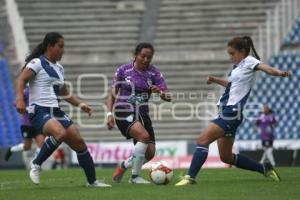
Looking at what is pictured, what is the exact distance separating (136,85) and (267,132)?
543 inches

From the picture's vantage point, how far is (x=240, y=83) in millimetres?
12805

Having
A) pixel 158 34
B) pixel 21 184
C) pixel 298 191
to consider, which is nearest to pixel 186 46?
pixel 158 34

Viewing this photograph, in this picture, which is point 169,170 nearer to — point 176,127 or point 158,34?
point 176,127

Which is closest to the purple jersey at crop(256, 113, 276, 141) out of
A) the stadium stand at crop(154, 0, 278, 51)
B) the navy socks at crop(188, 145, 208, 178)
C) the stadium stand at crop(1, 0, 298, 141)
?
the stadium stand at crop(1, 0, 298, 141)

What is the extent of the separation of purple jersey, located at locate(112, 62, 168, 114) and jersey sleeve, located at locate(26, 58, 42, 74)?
5.26 ft

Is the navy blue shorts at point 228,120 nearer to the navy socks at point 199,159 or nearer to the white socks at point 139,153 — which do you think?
the navy socks at point 199,159

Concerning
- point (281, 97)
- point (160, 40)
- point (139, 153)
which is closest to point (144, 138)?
point (139, 153)

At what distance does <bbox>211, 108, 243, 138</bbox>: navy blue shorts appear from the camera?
12.5 m

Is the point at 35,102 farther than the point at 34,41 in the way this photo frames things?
No

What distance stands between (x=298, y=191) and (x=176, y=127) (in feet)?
60.9

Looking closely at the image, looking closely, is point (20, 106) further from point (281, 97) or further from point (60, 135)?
point (281, 97)

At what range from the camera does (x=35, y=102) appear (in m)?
12.5

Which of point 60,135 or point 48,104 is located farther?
point 48,104

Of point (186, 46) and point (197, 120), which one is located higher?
point (186, 46)
